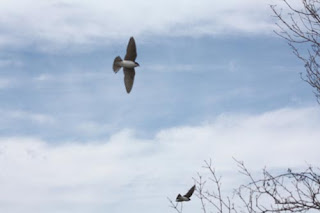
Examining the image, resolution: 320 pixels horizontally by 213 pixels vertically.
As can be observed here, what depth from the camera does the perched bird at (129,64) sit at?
33.1ft

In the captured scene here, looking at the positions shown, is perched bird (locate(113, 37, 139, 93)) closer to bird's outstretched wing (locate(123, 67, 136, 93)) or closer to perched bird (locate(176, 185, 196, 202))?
bird's outstretched wing (locate(123, 67, 136, 93))

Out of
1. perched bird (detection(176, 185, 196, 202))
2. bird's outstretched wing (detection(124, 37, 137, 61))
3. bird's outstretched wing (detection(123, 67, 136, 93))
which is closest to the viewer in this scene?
perched bird (detection(176, 185, 196, 202))

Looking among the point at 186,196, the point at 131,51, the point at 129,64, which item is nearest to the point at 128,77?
the point at 129,64

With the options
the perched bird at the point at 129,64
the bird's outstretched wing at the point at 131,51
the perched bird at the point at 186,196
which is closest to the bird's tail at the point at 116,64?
the perched bird at the point at 129,64

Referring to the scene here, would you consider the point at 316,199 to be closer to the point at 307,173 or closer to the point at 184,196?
the point at 307,173

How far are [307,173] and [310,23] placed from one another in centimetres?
284

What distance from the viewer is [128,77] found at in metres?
10.3

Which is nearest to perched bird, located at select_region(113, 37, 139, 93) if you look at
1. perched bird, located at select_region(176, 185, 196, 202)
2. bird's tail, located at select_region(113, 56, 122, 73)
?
bird's tail, located at select_region(113, 56, 122, 73)

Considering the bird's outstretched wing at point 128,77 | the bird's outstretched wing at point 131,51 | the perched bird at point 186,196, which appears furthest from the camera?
the bird's outstretched wing at point 128,77

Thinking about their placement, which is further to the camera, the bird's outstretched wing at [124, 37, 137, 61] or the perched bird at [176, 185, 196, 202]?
the bird's outstretched wing at [124, 37, 137, 61]

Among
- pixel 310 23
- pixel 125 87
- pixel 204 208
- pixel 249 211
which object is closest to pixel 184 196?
pixel 204 208

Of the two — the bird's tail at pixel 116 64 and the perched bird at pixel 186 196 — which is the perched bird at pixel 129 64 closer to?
the bird's tail at pixel 116 64

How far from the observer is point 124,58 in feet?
33.5

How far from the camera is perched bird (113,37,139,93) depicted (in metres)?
10.1
